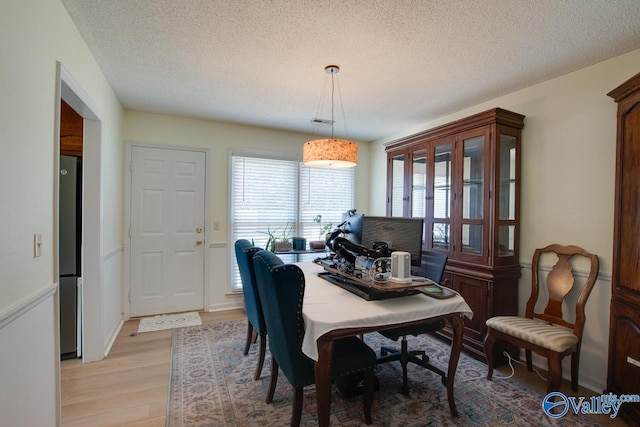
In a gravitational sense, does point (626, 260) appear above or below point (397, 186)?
below

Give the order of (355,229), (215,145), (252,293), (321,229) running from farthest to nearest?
1. (321,229)
2. (215,145)
3. (355,229)
4. (252,293)

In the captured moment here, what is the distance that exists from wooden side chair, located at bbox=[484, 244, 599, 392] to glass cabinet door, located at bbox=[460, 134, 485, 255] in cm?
50

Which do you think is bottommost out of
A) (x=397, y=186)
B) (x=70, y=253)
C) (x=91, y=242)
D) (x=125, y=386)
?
(x=125, y=386)

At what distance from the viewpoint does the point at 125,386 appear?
227 cm

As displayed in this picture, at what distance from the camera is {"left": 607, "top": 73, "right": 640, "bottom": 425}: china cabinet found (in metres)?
1.85

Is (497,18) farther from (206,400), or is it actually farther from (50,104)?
(206,400)

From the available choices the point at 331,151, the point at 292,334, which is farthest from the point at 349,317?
the point at 331,151

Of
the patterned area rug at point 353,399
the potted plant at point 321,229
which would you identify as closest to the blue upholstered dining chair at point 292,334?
the patterned area rug at point 353,399

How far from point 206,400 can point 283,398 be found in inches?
21.2

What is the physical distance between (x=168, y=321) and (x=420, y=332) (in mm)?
2884

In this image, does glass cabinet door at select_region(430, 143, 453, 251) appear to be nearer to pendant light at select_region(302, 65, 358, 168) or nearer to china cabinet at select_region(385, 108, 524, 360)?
china cabinet at select_region(385, 108, 524, 360)

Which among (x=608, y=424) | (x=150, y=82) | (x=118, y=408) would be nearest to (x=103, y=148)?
(x=150, y=82)

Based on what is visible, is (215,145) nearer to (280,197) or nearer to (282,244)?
(280,197)

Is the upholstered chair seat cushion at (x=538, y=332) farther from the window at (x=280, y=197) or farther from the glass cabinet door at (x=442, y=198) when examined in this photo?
the window at (x=280, y=197)
